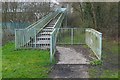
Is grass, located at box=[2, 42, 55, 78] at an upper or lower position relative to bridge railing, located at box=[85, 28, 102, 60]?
lower

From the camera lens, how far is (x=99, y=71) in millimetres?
5207

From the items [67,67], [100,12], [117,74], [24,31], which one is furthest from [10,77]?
[100,12]

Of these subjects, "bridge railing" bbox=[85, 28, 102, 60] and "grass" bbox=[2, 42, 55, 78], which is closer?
"grass" bbox=[2, 42, 55, 78]

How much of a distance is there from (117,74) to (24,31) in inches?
222

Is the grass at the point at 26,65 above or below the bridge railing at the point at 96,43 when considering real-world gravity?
below

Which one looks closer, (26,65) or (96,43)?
(26,65)

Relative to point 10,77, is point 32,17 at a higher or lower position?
higher

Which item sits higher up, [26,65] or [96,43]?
[96,43]

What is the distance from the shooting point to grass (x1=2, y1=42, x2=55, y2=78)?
190 inches

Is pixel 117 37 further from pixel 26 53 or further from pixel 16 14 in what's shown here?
pixel 16 14

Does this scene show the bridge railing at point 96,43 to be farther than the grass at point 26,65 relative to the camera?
Yes

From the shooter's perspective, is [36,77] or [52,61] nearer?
[36,77]

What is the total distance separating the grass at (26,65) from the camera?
482 centimetres

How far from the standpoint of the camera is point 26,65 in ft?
18.8
